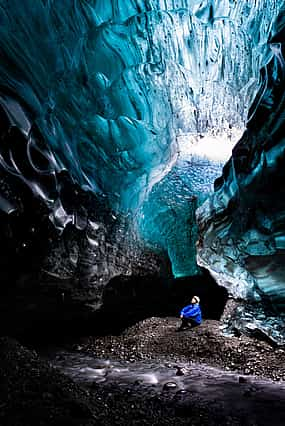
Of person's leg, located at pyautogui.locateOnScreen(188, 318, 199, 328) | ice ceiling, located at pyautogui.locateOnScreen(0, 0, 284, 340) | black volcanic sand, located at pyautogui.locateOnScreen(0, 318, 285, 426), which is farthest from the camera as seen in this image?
person's leg, located at pyautogui.locateOnScreen(188, 318, 199, 328)

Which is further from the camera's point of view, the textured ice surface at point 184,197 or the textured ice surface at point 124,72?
Answer: the textured ice surface at point 184,197

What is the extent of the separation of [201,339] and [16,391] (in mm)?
3821

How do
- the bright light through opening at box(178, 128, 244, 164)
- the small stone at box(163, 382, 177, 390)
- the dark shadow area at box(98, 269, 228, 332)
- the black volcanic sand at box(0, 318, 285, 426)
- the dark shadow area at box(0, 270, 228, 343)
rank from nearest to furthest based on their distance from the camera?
the black volcanic sand at box(0, 318, 285, 426)
the small stone at box(163, 382, 177, 390)
the bright light through opening at box(178, 128, 244, 164)
the dark shadow area at box(0, 270, 228, 343)
the dark shadow area at box(98, 269, 228, 332)

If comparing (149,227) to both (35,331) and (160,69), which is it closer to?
(160,69)

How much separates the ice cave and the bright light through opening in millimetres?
14

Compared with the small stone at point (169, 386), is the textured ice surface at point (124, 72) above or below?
above

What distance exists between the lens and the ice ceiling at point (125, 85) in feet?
6.62

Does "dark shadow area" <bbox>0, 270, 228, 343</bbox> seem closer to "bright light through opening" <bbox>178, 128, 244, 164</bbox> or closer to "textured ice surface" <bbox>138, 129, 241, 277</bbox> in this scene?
"textured ice surface" <bbox>138, 129, 241, 277</bbox>

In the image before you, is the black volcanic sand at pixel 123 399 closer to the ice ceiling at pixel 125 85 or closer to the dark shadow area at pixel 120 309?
the ice ceiling at pixel 125 85

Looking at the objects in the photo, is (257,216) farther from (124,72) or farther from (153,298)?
(153,298)

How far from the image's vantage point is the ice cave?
6.71ft

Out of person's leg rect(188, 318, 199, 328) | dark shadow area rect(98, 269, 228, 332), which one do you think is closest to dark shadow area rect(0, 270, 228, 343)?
dark shadow area rect(98, 269, 228, 332)

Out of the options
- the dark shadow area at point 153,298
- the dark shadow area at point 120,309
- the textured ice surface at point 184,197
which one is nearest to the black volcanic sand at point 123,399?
the textured ice surface at point 184,197

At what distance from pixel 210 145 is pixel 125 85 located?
4.02 ft
